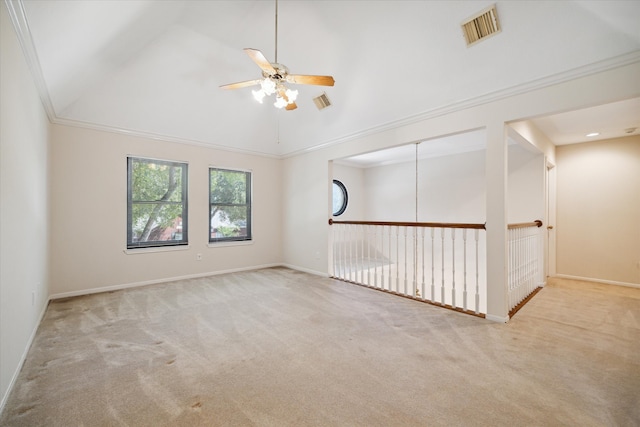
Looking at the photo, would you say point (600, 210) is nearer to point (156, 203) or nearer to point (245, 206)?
point (245, 206)

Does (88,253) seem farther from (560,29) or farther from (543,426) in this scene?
(560,29)

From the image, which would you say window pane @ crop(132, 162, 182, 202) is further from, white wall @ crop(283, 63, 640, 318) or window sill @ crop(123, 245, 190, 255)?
white wall @ crop(283, 63, 640, 318)

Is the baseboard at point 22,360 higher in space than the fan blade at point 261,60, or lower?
lower

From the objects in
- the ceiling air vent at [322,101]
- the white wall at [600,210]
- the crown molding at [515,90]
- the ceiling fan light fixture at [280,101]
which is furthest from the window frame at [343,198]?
the ceiling fan light fixture at [280,101]

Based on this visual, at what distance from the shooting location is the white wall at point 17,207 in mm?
1700

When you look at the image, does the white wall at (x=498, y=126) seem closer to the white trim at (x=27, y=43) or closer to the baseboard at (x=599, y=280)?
the baseboard at (x=599, y=280)

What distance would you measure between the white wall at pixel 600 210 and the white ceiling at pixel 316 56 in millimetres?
628

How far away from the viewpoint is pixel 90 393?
1.74 m

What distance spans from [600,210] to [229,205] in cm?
660

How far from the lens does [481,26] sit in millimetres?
2496

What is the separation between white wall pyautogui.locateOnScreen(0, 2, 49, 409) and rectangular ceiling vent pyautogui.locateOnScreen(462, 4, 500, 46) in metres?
3.56

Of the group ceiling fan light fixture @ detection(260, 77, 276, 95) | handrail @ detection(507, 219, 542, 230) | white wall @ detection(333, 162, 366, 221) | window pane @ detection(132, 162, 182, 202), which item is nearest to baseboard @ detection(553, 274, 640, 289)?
handrail @ detection(507, 219, 542, 230)

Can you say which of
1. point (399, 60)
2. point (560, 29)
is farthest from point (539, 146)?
point (399, 60)

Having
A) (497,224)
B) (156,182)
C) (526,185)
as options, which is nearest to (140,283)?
(156,182)
